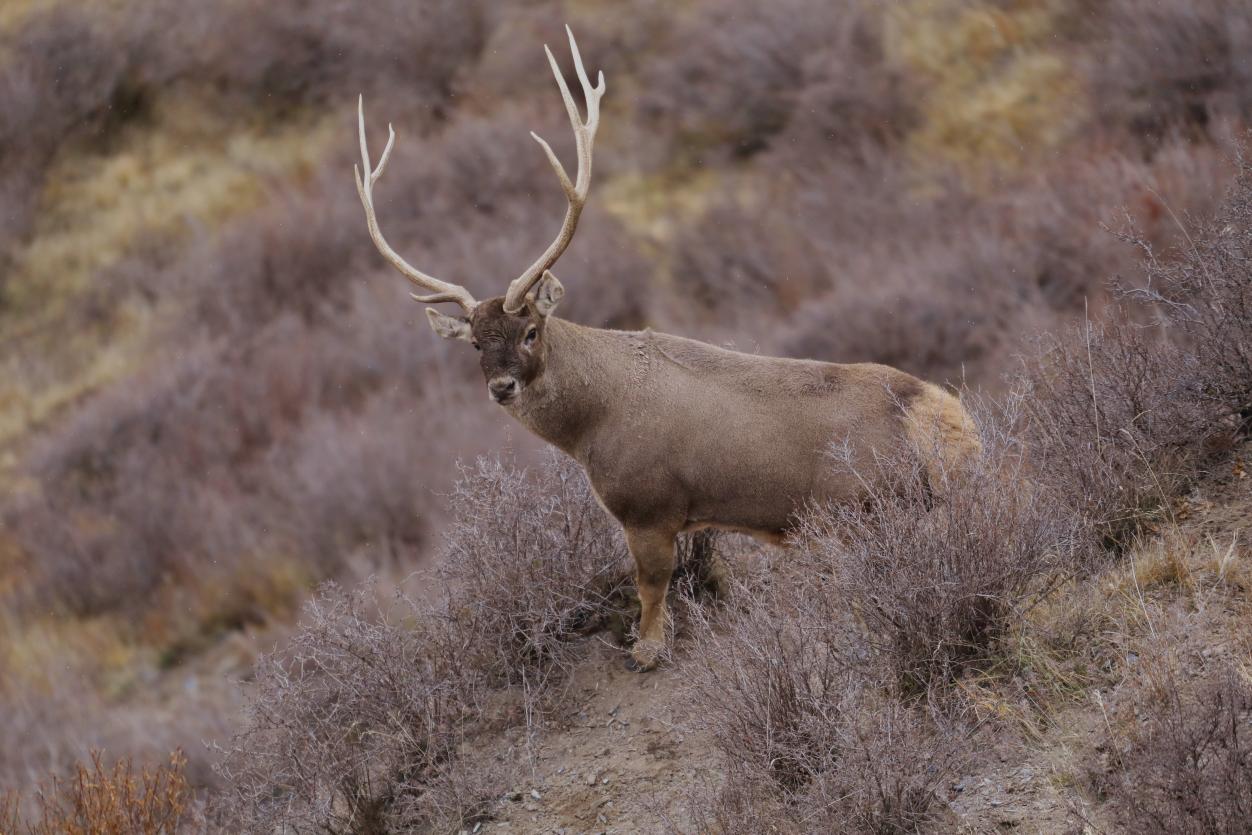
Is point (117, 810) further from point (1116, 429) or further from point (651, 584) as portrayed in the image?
point (1116, 429)

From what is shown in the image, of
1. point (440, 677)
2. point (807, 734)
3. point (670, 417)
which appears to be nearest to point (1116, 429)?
point (670, 417)

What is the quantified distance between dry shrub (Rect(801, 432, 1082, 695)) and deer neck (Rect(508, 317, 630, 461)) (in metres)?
1.52

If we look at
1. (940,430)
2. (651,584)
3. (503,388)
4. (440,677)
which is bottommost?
(440,677)

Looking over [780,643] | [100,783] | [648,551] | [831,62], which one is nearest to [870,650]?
[780,643]

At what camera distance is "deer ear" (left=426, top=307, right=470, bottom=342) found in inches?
243

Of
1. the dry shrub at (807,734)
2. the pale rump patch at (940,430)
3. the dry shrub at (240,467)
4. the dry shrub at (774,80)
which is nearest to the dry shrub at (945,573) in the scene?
the dry shrub at (807,734)

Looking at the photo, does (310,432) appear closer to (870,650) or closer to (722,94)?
(722,94)

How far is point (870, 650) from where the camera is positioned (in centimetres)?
501

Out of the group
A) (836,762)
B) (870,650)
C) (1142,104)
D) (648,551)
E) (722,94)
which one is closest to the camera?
(836,762)

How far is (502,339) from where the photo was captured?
604 centimetres

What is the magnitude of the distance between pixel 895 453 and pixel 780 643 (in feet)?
4.97

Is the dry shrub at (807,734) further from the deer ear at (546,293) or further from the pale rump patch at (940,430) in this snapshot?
the deer ear at (546,293)

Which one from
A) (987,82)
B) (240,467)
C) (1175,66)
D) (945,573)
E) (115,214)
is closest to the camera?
(945,573)

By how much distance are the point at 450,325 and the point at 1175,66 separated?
29.9 feet
